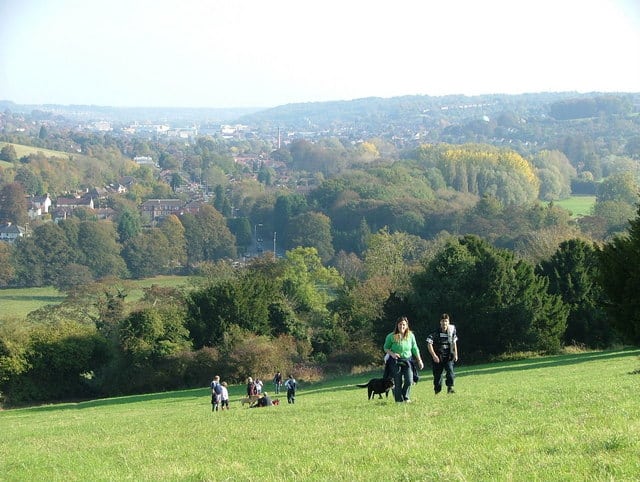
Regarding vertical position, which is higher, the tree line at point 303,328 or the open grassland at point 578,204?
the tree line at point 303,328

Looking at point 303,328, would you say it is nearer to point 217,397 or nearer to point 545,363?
point 545,363

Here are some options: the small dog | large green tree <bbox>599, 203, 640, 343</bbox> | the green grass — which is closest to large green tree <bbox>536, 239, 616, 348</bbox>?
large green tree <bbox>599, 203, 640, 343</bbox>

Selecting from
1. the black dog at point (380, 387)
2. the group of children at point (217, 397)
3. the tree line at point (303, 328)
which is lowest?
the tree line at point (303, 328)

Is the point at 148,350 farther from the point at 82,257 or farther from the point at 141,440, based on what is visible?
the point at 82,257

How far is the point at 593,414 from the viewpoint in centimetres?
1148

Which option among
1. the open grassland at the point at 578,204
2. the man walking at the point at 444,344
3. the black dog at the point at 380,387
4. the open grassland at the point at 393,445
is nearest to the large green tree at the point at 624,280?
the open grassland at the point at 393,445

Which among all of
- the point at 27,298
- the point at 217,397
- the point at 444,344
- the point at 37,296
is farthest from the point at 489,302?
the point at 37,296

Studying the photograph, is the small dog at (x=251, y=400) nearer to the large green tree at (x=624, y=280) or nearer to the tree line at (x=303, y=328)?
the large green tree at (x=624, y=280)

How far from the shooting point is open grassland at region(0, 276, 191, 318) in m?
95.8

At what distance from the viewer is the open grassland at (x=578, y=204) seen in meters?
146

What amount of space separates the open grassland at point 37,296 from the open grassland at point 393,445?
77.2m

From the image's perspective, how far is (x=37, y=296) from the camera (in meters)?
108

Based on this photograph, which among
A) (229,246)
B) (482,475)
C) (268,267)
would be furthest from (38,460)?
(229,246)

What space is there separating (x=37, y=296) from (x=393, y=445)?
102931 mm
